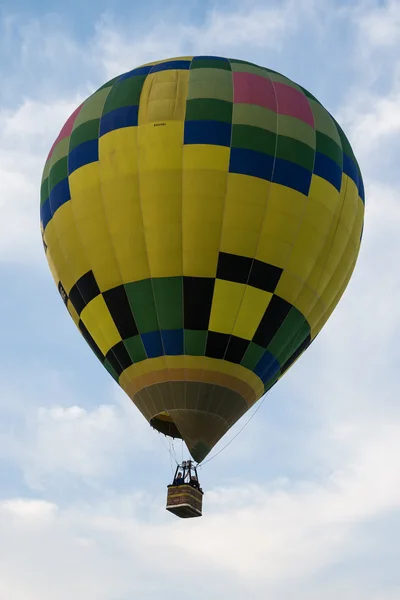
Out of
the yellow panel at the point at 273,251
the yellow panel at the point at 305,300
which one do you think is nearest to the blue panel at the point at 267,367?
the yellow panel at the point at 305,300

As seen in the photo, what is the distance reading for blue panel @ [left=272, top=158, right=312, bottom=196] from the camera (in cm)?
1845

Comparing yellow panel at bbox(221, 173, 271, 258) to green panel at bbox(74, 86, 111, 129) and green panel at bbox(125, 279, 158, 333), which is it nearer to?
green panel at bbox(125, 279, 158, 333)

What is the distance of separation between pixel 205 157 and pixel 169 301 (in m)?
2.59

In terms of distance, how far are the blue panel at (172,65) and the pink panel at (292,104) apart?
1724 mm

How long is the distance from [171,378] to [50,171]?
16.0 feet

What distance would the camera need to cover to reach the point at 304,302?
1898 cm

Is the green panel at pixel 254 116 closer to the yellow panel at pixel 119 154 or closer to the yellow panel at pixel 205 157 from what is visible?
the yellow panel at pixel 205 157

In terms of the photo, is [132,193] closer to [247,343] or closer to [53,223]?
[53,223]

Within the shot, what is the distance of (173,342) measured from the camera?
59.5 ft

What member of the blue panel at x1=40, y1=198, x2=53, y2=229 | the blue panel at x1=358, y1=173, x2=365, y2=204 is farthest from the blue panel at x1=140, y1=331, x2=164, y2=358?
the blue panel at x1=358, y1=173, x2=365, y2=204

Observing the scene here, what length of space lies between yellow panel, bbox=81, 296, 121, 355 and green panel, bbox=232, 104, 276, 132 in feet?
13.3

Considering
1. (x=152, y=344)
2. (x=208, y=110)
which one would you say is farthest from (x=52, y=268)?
(x=208, y=110)

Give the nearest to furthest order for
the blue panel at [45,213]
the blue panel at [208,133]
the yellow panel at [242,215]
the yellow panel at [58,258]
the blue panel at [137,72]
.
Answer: the yellow panel at [242,215], the blue panel at [208,133], the yellow panel at [58,258], the blue panel at [137,72], the blue panel at [45,213]

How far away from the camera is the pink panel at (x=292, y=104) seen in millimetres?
19172
